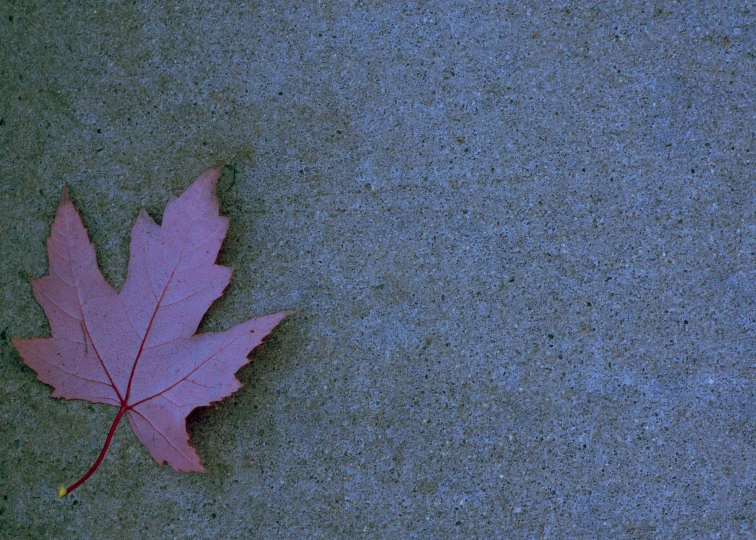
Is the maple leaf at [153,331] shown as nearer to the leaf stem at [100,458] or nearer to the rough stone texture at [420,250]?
the leaf stem at [100,458]

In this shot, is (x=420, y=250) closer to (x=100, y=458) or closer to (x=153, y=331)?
(x=153, y=331)

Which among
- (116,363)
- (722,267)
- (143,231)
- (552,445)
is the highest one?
(143,231)

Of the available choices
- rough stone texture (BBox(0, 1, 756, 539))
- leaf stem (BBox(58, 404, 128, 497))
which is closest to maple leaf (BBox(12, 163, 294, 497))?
leaf stem (BBox(58, 404, 128, 497))

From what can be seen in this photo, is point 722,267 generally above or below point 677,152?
below

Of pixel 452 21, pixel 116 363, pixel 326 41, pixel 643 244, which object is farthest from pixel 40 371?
pixel 643 244

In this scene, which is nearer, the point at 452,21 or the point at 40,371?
the point at 40,371

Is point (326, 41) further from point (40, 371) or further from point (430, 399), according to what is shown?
point (40, 371)

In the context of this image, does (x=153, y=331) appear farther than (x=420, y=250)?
No

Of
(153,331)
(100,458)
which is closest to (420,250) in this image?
(153,331)
